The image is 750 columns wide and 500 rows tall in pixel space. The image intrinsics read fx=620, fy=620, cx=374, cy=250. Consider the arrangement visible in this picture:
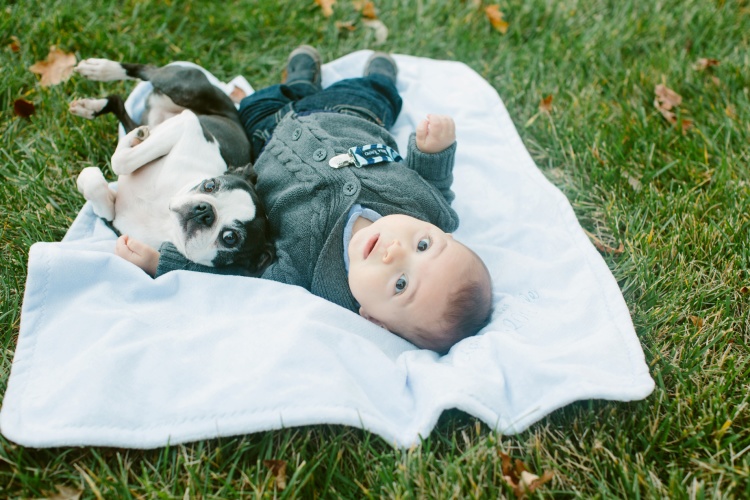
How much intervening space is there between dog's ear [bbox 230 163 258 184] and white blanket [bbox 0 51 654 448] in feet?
1.98

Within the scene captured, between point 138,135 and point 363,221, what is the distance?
124 cm

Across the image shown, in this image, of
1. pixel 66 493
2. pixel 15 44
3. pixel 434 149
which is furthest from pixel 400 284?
pixel 15 44

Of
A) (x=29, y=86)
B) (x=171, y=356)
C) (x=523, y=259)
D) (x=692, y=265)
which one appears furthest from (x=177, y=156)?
(x=692, y=265)

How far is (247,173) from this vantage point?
3162 mm

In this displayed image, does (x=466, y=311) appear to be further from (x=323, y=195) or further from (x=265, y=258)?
(x=265, y=258)

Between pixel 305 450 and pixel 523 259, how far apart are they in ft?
5.05

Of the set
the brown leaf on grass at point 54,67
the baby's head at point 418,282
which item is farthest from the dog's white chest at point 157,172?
the brown leaf on grass at point 54,67

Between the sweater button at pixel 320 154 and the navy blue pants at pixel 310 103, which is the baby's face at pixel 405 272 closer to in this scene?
the sweater button at pixel 320 154

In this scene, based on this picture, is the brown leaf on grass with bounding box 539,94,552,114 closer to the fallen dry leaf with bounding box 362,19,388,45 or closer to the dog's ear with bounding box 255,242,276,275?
the fallen dry leaf with bounding box 362,19,388,45

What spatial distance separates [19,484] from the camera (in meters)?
2.18

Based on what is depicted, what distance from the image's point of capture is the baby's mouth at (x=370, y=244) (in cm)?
278

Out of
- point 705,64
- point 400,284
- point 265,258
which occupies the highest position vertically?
point 705,64

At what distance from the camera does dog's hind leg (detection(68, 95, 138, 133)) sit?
3.43 meters

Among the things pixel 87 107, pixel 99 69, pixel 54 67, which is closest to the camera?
pixel 87 107
